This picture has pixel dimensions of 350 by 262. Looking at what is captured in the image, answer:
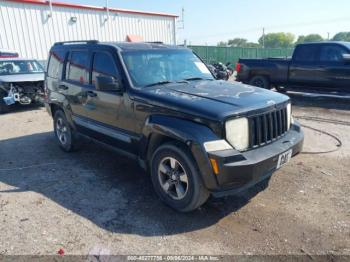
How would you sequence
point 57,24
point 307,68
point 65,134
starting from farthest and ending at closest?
point 57,24
point 307,68
point 65,134

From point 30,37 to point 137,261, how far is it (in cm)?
1660

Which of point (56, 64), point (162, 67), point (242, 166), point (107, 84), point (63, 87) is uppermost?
point (56, 64)

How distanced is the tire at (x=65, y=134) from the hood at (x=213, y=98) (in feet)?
7.73

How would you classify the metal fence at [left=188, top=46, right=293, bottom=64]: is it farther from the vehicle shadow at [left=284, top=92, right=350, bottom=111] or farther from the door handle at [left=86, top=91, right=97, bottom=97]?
the door handle at [left=86, top=91, right=97, bottom=97]

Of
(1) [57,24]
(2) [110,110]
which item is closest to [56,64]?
(2) [110,110]

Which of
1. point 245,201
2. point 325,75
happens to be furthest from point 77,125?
point 325,75

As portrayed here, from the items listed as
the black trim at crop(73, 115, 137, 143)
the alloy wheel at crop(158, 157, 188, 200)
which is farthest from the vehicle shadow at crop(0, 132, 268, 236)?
the black trim at crop(73, 115, 137, 143)

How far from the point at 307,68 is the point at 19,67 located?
980 cm

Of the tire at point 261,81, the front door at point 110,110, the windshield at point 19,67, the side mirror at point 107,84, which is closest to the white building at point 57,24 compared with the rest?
the windshield at point 19,67

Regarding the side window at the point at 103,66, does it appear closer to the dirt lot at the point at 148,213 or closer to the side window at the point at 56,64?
the side window at the point at 56,64

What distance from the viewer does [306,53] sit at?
33.2 feet

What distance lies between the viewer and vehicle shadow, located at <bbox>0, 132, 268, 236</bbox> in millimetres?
3457

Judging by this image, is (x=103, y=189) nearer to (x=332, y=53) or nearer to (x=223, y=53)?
(x=332, y=53)

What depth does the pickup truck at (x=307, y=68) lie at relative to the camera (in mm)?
9406
